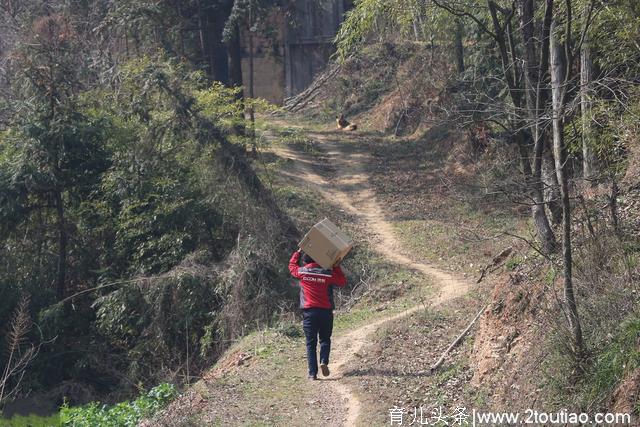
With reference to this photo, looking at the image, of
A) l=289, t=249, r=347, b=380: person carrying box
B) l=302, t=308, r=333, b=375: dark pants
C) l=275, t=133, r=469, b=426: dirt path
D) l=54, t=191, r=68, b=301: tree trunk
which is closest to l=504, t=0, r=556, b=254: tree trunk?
l=289, t=249, r=347, b=380: person carrying box

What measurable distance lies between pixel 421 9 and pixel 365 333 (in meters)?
5.30

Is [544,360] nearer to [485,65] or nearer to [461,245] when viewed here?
[461,245]

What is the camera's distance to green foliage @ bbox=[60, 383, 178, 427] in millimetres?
12000

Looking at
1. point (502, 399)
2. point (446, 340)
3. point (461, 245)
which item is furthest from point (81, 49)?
point (502, 399)

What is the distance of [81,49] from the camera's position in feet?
93.3

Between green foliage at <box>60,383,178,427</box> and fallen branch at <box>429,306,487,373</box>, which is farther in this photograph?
Answer: green foliage at <box>60,383,178,427</box>

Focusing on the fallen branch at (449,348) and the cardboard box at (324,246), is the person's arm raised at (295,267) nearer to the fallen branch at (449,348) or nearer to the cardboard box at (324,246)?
the cardboard box at (324,246)

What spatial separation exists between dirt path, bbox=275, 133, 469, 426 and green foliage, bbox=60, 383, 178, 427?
2659 millimetres

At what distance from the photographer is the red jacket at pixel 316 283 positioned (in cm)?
1046

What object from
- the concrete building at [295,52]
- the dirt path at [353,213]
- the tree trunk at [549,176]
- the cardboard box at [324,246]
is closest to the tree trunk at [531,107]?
the tree trunk at [549,176]

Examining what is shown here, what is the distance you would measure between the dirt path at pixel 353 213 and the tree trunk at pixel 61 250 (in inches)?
298

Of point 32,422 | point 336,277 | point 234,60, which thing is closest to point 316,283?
point 336,277

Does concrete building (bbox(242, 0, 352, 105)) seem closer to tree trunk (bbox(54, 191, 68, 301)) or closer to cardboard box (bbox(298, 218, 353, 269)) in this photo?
tree trunk (bbox(54, 191, 68, 301))

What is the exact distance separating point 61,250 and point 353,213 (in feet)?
28.4
